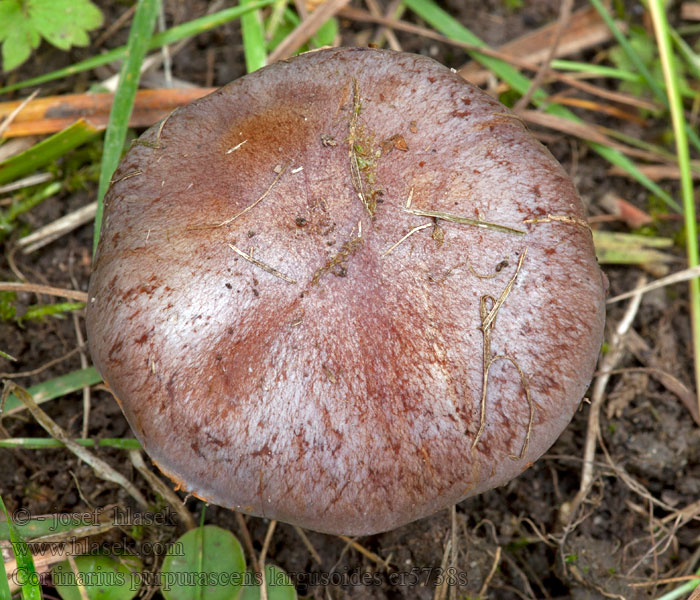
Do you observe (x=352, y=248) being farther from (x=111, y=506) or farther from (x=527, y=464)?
(x=111, y=506)

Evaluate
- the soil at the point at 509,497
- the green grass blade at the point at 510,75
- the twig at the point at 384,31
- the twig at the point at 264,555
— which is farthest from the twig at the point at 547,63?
the twig at the point at 264,555

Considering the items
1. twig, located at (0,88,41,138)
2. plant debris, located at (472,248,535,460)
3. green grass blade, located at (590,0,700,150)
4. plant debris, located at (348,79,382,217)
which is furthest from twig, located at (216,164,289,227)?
green grass blade, located at (590,0,700,150)

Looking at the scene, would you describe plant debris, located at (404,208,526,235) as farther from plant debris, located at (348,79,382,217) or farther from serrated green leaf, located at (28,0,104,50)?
serrated green leaf, located at (28,0,104,50)

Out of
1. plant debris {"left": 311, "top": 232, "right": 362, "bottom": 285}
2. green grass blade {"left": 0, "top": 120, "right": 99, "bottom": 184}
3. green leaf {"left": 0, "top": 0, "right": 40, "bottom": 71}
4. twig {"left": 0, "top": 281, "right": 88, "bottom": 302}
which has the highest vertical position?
green leaf {"left": 0, "top": 0, "right": 40, "bottom": 71}

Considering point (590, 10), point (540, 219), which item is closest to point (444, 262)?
point (540, 219)

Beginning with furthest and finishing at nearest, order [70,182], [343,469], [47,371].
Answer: [70,182]
[47,371]
[343,469]

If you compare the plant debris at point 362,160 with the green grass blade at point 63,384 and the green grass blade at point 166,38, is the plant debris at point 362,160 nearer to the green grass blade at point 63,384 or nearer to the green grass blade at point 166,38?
the green grass blade at point 166,38
